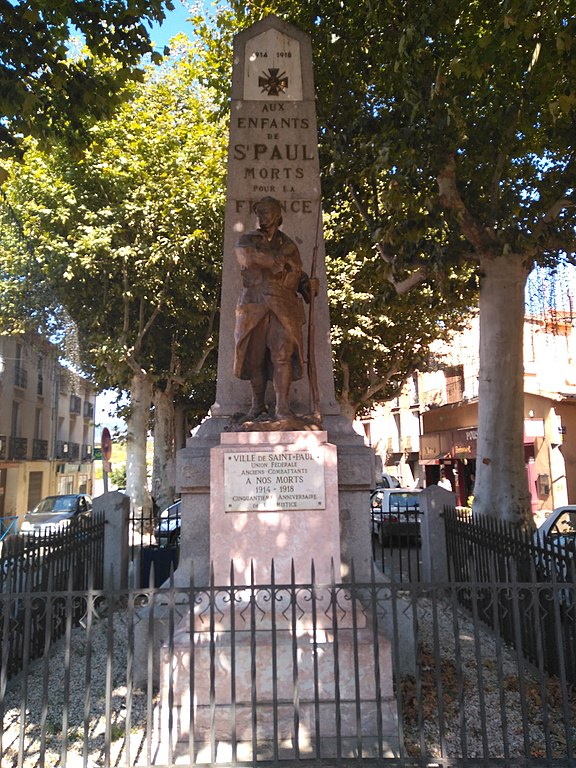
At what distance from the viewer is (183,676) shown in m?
4.11

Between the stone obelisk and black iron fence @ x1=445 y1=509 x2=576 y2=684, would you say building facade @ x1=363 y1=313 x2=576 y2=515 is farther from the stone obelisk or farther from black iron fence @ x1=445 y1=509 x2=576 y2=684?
the stone obelisk

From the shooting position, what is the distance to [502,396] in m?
8.73

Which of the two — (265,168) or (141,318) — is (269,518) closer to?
(265,168)

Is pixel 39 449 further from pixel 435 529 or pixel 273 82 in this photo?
pixel 273 82

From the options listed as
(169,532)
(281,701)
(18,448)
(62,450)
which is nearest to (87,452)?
(62,450)

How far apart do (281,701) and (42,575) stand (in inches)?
→ 129

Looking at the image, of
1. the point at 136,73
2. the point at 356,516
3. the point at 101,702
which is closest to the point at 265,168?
→ the point at 136,73

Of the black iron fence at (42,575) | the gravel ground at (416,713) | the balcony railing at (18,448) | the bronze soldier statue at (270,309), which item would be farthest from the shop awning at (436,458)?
the bronze soldier statue at (270,309)

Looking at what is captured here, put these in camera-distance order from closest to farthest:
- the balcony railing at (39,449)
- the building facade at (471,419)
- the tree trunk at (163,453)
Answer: the tree trunk at (163,453)
the building facade at (471,419)
the balcony railing at (39,449)

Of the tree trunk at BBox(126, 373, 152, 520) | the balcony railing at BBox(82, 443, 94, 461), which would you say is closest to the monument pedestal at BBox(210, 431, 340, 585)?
the tree trunk at BBox(126, 373, 152, 520)

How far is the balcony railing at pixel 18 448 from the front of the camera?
27020 mm

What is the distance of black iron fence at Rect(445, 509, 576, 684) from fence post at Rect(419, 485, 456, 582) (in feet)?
0.59

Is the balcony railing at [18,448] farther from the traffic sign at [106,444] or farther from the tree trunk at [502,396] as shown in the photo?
the tree trunk at [502,396]

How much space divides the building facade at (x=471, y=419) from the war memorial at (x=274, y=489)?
11.3 metres
